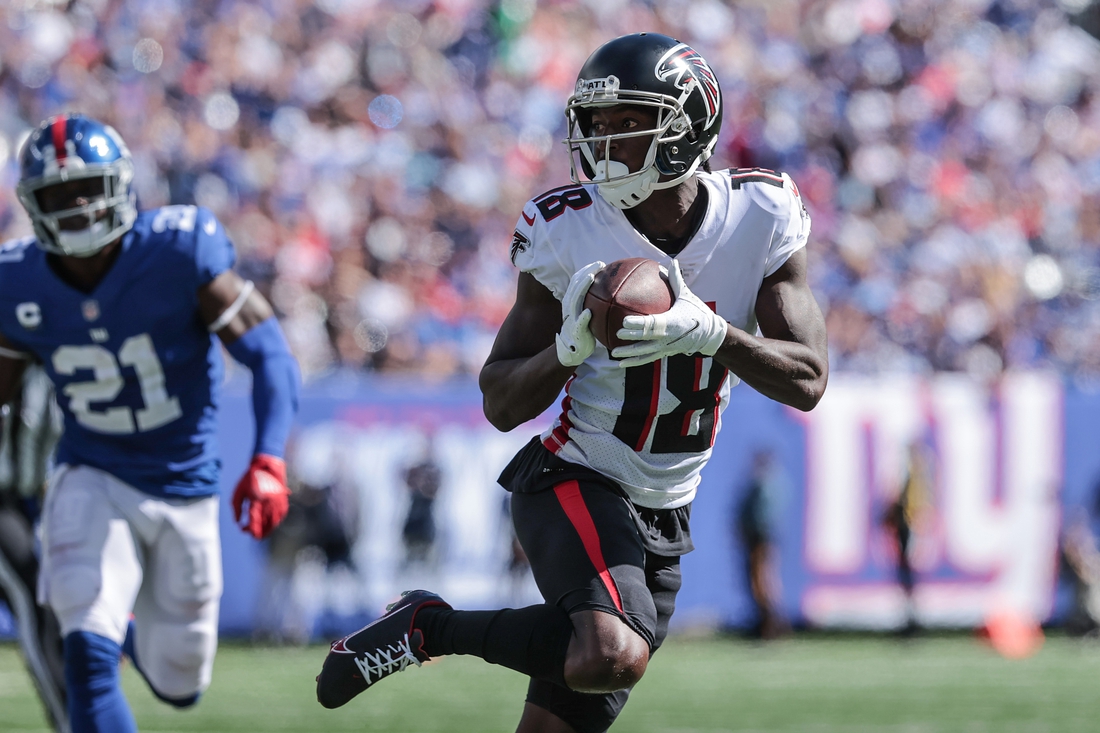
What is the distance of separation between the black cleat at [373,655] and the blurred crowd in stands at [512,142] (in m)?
6.67

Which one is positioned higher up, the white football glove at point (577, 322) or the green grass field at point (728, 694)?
the white football glove at point (577, 322)

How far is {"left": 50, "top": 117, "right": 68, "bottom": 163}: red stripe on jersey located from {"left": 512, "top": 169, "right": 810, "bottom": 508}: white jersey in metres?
1.51

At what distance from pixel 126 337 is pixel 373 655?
4.69 feet

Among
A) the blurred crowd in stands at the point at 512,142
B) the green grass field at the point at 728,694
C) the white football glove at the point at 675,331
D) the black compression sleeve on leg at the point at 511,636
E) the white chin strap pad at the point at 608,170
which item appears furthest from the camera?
the blurred crowd in stands at the point at 512,142

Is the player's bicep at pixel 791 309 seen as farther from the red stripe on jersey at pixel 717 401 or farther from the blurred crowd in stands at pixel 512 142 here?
the blurred crowd in stands at pixel 512 142

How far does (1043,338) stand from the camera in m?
11.3

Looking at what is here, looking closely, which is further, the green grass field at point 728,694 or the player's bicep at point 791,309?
the green grass field at point 728,694

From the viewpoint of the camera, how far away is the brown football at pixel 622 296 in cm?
292

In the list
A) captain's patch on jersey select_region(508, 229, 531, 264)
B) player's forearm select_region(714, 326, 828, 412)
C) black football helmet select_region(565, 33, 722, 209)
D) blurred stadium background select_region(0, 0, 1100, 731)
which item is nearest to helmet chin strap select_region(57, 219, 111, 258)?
captain's patch on jersey select_region(508, 229, 531, 264)

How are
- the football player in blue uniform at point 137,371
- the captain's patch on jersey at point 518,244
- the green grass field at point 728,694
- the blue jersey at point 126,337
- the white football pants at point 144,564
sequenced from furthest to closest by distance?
the green grass field at point 728,694 → the blue jersey at point 126,337 → the football player in blue uniform at point 137,371 → the white football pants at point 144,564 → the captain's patch on jersey at point 518,244

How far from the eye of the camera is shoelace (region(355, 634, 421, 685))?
3.28m

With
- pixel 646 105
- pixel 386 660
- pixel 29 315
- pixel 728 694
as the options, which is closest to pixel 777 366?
pixel 646 105

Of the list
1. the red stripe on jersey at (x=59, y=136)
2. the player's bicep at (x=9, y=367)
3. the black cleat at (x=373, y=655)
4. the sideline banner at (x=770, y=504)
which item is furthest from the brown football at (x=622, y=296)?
the sideline banner at (x=770, y=504)

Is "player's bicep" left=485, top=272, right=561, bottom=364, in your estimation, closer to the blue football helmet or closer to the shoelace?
the shoelace
